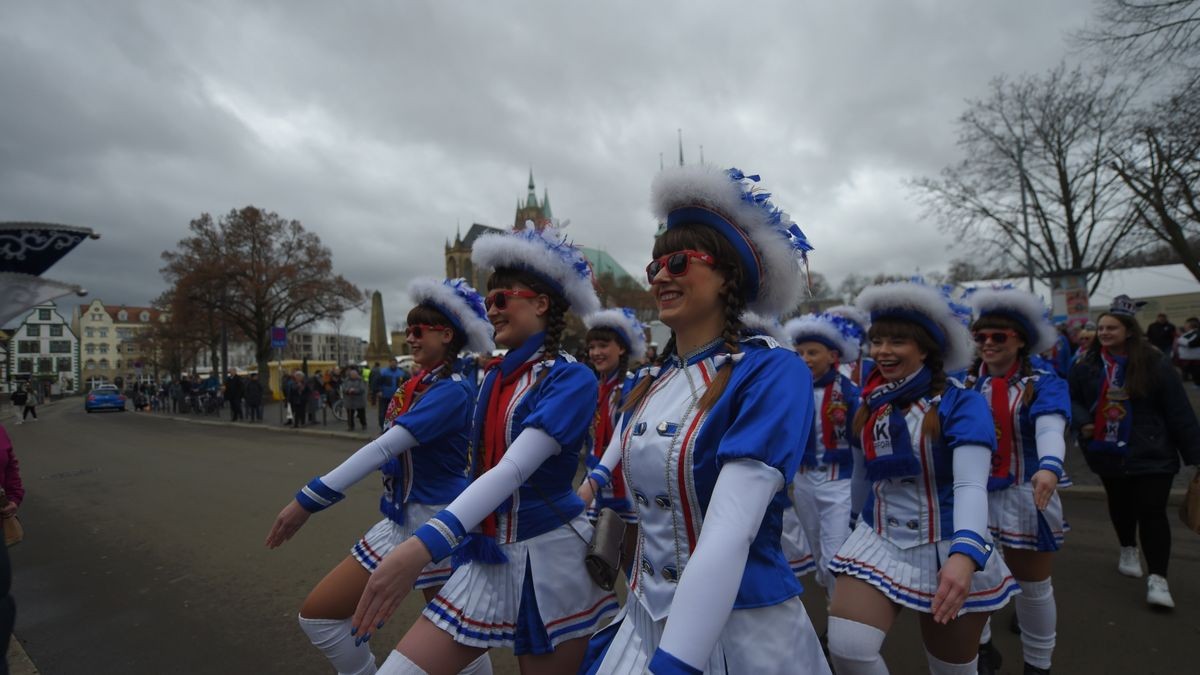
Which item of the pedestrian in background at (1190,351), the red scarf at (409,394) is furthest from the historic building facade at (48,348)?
the pedestrian in background at (1190,351)

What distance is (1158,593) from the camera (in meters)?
4.11

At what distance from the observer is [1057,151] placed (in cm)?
1992

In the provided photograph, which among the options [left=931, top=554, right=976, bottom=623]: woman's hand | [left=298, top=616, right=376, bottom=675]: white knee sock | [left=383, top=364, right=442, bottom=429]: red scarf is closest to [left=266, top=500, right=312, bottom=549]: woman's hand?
[left=298, top=616, right=376, bottom=675]: white knee sock

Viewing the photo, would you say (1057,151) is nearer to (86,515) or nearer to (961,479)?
(961,479)

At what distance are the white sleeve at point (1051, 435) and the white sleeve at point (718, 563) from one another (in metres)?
2.60

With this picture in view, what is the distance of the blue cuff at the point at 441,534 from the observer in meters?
1.68

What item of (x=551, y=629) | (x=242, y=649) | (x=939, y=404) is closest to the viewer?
(x=551, y=629)

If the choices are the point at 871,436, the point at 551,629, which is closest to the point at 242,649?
the point at 551,629

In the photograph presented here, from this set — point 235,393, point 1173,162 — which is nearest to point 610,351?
point 1173,162

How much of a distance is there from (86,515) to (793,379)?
9.84 m

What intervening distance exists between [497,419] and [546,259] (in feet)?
2.29

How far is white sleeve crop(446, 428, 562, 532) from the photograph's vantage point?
1.81 m

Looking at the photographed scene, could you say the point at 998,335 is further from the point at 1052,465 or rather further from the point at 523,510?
the point at 523,510

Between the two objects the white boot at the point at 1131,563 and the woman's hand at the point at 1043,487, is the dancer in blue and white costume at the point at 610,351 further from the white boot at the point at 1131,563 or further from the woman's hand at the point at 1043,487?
the white boot at the point at 1131,563
